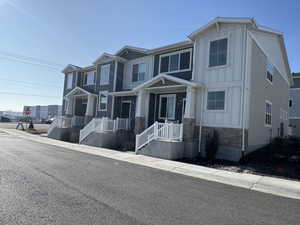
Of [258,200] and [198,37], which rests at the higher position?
[198,37]

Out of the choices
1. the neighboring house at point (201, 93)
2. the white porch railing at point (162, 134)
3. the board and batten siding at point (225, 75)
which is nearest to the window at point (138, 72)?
the neighboring house at point (201, 93)

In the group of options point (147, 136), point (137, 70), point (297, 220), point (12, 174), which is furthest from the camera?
point (137, 70)

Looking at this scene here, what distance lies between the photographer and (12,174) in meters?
6.43

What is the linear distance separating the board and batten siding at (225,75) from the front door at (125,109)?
7.22 metres

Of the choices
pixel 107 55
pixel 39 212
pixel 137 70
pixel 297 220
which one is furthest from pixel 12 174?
pixel 107 55

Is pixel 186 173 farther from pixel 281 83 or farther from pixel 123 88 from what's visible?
pixel 281 83

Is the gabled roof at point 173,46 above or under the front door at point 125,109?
above

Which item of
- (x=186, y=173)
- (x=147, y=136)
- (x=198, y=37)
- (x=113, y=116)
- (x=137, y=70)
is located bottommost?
(x=186, y=173)

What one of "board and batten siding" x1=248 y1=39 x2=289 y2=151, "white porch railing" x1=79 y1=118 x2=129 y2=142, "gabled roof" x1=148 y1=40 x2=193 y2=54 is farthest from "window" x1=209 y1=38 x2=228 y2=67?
"white porch railing" x1=79 y1=118 x2=129 y2=142

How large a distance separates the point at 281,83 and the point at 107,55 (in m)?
16.0

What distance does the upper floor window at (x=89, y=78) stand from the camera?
23.0 m

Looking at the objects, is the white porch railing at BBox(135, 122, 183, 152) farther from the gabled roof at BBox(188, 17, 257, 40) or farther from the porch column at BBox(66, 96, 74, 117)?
the porch column at BBox(66, 96, 74, 117)

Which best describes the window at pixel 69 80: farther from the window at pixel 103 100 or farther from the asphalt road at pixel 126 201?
the asphalt road at pixel 126 201

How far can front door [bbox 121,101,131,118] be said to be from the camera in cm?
1845
